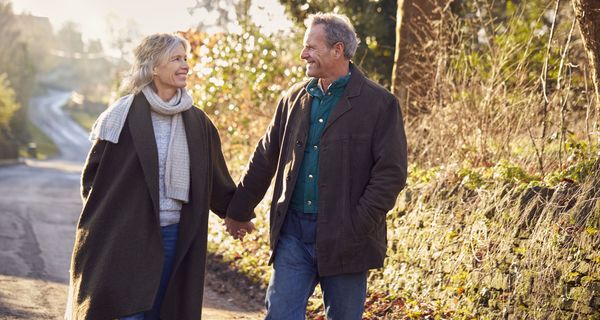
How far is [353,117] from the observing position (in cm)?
490

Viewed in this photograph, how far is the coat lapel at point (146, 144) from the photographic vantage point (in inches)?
194

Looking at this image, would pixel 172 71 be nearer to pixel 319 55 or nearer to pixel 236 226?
pixel 319 55

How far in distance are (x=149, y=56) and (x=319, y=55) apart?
94 cm

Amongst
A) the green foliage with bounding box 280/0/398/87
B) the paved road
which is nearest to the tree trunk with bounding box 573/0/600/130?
the paved road

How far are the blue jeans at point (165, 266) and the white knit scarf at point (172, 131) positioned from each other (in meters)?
0.19

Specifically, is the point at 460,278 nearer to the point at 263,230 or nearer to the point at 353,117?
the point at 353,117

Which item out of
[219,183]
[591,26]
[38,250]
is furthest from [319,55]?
[38,250]

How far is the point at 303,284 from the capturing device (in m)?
4.89

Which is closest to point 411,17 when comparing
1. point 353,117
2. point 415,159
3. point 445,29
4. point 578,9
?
point 445,29

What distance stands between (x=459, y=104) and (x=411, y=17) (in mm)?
2192

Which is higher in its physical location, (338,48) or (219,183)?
(338,48)

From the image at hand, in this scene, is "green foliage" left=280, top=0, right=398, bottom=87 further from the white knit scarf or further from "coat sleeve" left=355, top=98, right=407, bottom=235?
"coat sleeve" left=355, top=98, right=407, bottom=235

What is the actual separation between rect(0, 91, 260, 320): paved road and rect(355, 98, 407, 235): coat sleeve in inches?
157

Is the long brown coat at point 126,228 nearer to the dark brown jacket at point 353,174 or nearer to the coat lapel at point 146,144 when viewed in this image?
the coat lapel at point 146,144
